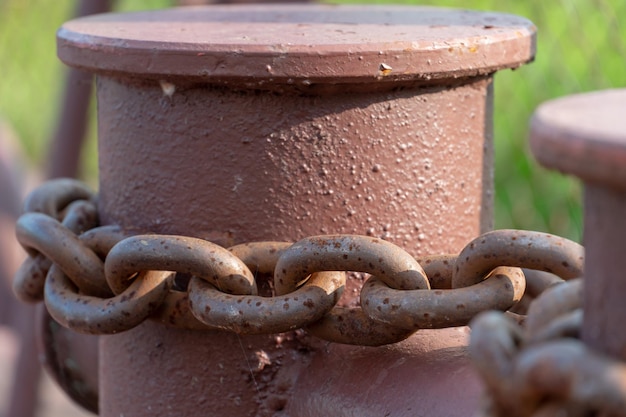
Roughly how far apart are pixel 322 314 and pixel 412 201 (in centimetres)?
17

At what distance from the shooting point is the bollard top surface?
0.53 metres

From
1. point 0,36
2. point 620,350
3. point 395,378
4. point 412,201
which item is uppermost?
point 620,350

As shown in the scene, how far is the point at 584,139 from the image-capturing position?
54 cm

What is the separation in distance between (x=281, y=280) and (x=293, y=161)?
130mm

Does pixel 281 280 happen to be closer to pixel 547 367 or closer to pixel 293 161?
pixel 293 161

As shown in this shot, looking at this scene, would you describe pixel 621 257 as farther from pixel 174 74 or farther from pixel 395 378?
pixel 174 74

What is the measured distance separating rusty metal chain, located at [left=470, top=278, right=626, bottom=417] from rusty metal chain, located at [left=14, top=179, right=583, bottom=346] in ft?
0.70

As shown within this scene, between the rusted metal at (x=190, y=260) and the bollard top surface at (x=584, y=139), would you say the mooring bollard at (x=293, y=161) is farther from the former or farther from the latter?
the bollard top surface at (x=584, y=139)

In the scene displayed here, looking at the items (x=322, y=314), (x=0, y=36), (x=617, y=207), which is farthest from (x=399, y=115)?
(x=0, y=36)

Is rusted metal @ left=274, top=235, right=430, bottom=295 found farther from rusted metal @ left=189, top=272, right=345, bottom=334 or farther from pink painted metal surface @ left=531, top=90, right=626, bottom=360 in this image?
pink painted metal surface @ left=531, top=90, right=626, bottom=360

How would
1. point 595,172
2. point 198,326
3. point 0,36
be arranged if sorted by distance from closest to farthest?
point 595,172 → point 198,326 → point 0,36

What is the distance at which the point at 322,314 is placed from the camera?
92 centimetres

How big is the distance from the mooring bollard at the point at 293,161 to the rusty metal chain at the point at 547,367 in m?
0.28

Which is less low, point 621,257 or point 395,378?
point 621,257
